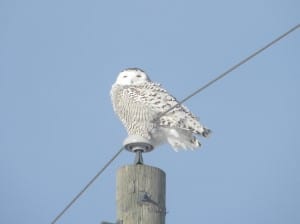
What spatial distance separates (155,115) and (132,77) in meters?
1.40

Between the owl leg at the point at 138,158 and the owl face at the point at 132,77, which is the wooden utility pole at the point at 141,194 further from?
the owl face at the point at 132,77

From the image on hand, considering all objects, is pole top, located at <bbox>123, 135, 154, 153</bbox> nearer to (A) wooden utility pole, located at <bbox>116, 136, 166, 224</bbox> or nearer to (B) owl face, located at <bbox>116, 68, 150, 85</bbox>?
(A) wooden utility pole, located at <bbox>116, 136, 166, 224</bbox>

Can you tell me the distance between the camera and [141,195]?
5.28 m

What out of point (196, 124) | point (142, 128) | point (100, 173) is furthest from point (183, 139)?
point (100, 173)

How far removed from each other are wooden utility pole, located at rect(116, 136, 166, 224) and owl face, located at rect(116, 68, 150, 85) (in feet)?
17.0

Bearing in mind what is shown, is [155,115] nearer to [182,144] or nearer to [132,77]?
[182,144]

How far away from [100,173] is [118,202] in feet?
1.10

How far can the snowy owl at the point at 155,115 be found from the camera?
9.15 meters

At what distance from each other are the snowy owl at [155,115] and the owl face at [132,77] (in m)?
0.03

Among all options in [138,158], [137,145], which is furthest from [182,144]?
[138,158]

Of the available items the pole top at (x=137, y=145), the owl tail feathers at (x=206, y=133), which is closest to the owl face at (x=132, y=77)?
the owl tail feathers at (x=206, y=133)

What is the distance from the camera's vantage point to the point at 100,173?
221 inches

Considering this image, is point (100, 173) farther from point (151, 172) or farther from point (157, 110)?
point (157, 110)

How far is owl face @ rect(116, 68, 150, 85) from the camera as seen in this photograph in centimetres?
1062
